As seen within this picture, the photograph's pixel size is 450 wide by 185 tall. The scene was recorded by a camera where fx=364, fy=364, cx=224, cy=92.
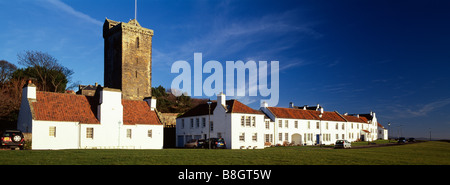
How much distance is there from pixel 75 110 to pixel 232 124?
19838 millimetres

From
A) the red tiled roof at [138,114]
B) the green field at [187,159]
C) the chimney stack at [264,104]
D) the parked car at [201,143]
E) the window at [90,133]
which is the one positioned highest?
the chimney stack at [264,104]

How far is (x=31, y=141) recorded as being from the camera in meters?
36.2

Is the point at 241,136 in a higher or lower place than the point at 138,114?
lower

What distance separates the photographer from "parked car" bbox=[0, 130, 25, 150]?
3162 cm

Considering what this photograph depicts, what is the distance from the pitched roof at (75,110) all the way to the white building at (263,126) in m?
8.65

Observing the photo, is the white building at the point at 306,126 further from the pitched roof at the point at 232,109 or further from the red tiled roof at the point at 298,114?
the pitched roof at the point at 232,109

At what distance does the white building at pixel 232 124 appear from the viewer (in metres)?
49.7

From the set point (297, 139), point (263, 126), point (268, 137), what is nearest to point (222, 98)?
point (263, 126)

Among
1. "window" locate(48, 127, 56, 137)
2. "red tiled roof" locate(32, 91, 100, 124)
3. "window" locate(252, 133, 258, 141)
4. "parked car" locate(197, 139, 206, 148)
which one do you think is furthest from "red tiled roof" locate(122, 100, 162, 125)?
"window" locate(252, 133, 258, 141)

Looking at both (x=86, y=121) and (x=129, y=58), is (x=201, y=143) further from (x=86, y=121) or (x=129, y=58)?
(x=129, y=58)

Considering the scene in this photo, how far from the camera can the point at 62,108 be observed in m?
41.1

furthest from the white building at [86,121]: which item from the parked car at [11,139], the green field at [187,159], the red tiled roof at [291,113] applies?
the red tiled roof at [291,113]

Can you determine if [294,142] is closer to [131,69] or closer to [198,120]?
[198,120]
